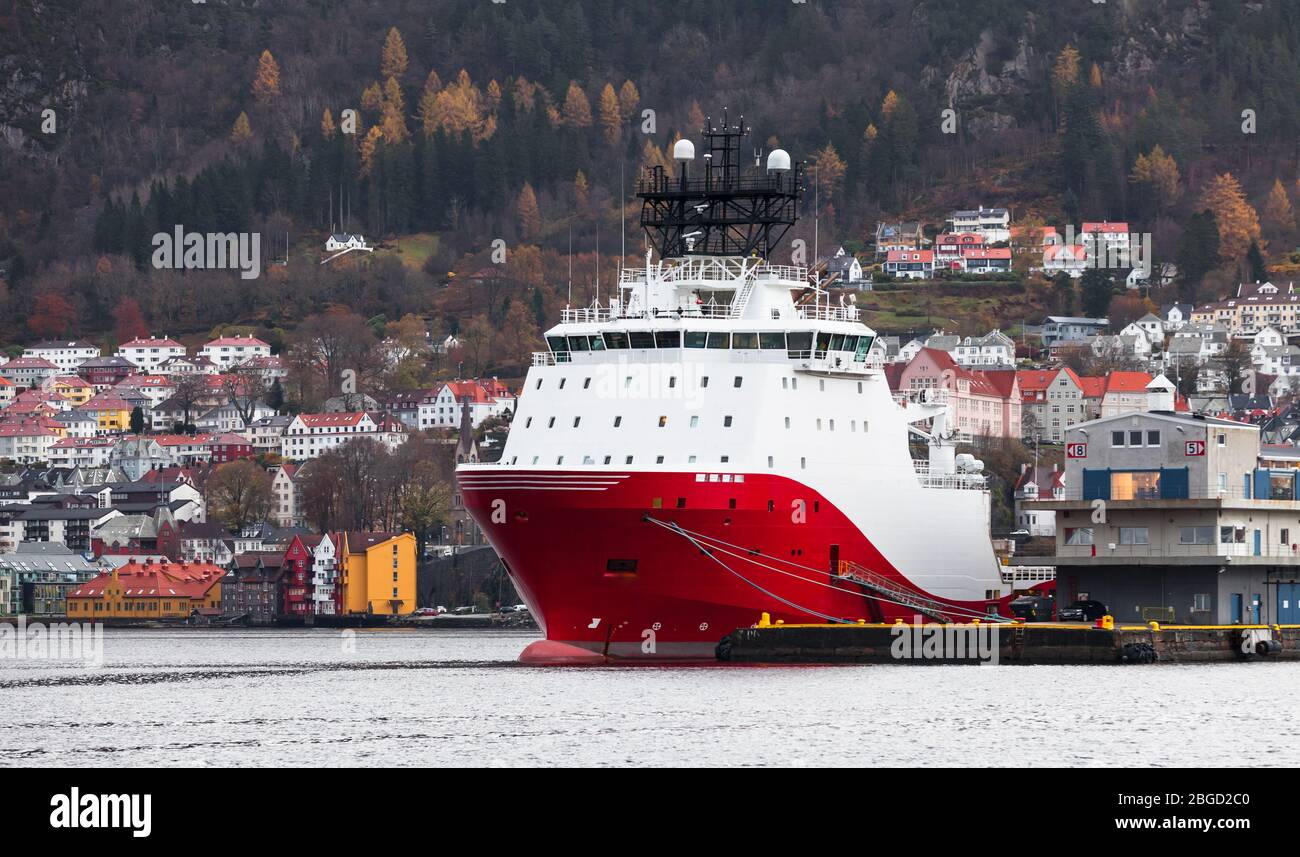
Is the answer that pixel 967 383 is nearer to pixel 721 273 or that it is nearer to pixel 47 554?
pixel 47 554

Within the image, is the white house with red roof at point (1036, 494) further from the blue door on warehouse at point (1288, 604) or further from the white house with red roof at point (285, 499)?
the white house with red roof at point (285, 499)

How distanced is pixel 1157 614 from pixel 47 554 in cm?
11373

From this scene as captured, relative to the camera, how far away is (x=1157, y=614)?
63000mm

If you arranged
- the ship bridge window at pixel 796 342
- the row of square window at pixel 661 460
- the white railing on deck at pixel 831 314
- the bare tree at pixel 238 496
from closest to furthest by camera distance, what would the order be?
the row of square window at pixel 661 460 < the ship bridge window at pixel 796 342 < the white railing on deck at pixel 831 314 < the bare tree at pixel 238 496

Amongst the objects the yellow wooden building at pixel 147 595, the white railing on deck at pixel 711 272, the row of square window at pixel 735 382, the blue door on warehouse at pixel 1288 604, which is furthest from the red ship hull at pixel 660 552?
the yellow wooden building at pixel 147 595

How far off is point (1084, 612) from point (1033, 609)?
283 cm

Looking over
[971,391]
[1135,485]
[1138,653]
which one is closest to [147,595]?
[971,391]

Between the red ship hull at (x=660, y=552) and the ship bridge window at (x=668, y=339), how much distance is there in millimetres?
4425

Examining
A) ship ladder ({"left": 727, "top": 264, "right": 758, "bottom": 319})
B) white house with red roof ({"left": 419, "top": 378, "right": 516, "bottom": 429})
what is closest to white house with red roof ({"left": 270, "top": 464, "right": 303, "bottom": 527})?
white house with red roof ({"left": 419, "top": 378, "right": 516, "bottom": 429})

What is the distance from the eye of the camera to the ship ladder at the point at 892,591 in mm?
61094

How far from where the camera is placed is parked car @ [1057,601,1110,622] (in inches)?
2504

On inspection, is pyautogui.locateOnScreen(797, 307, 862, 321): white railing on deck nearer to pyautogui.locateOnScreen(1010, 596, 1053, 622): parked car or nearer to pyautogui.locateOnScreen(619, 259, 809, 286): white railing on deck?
pyautogui.locateOnScreen(619, 259, 809, 286): white railing on deck

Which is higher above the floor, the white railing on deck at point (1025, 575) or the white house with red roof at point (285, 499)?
the white house with red roof at point (285, 499)
